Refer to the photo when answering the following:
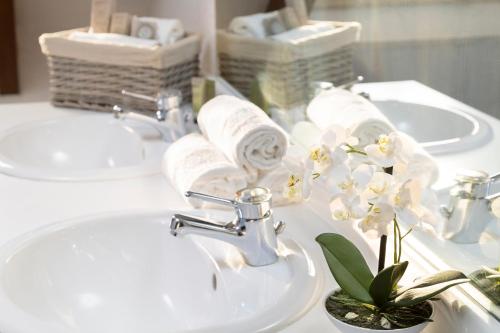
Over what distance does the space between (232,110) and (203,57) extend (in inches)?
35.4

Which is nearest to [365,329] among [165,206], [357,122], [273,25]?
[357,122]

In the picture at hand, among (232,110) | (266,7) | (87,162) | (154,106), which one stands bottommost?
(87,162)

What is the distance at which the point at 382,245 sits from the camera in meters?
0.88

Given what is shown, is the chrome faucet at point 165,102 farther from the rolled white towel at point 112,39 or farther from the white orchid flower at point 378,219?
the white orchid flower at point 378,219

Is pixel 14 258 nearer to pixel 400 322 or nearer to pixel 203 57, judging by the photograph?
pixel 400 322

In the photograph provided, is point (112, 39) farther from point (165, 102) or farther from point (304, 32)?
point (304, 32)

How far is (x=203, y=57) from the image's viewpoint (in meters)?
2.29

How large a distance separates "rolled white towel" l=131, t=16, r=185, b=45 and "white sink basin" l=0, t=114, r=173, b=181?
10.8 inches

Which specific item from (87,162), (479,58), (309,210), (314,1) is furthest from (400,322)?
(87,162)

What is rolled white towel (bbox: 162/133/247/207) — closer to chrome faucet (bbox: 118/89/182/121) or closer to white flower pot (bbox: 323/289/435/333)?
chrome faucet (bbox: 118/89/182/121)

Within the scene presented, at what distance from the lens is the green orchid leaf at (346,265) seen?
33.6 inches

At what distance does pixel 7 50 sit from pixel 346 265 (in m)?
2.31

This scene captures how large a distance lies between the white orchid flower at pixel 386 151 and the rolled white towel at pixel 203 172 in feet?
1.70

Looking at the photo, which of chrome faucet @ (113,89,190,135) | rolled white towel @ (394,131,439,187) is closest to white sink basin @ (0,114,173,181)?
chrome faucet @ (113,89,190,135)
